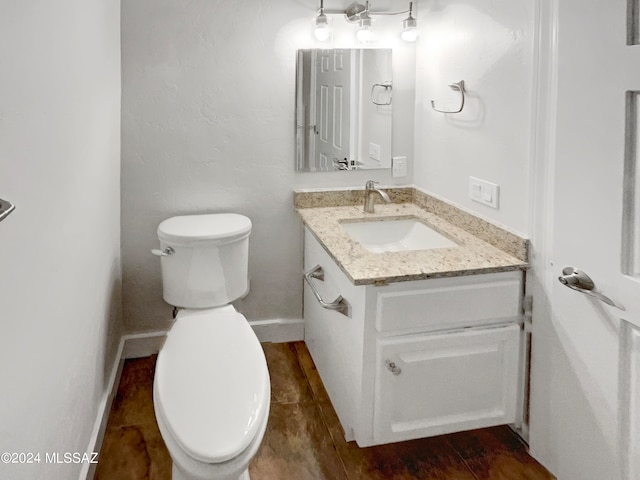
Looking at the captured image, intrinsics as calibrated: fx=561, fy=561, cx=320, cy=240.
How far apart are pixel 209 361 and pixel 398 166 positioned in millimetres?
1425

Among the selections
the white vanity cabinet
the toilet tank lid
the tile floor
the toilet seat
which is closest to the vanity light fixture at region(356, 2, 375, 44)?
the toilet tank lid

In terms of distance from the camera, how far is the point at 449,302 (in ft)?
6.03

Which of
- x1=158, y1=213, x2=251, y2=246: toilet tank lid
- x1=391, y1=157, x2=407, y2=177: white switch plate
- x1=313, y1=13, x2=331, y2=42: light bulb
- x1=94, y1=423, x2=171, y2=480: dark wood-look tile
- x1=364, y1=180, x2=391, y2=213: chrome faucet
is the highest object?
x1=313, y1=13, x2=331, y2=42: light bulb

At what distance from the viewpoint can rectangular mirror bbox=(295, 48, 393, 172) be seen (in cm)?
257

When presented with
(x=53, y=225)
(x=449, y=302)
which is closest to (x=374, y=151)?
(x=449, y=302)

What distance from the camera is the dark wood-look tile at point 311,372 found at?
94.1 inches

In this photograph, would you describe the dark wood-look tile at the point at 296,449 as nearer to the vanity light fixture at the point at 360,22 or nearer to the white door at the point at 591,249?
the white door at the point at 591,249

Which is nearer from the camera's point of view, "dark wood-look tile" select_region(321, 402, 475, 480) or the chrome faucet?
"dark wood-look tile" select_region(321, 402, 475, 480)

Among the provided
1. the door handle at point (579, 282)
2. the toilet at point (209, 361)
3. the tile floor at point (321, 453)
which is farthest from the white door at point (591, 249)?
the toilet at point (209, 361)

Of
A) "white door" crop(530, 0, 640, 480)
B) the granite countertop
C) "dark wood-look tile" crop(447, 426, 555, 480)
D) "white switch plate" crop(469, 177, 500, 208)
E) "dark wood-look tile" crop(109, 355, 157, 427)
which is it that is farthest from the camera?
"dark wood-look tile" crop(109, 355, 157, 427)

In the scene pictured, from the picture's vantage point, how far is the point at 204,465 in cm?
144

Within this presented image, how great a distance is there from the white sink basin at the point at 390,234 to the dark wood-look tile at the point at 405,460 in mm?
804

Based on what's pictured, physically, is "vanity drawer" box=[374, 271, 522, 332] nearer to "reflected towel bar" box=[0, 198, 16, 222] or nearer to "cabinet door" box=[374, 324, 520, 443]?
"cabinet door" box=[374, 324, 520, 443]

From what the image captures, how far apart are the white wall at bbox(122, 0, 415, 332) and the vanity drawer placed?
103 centimetres
